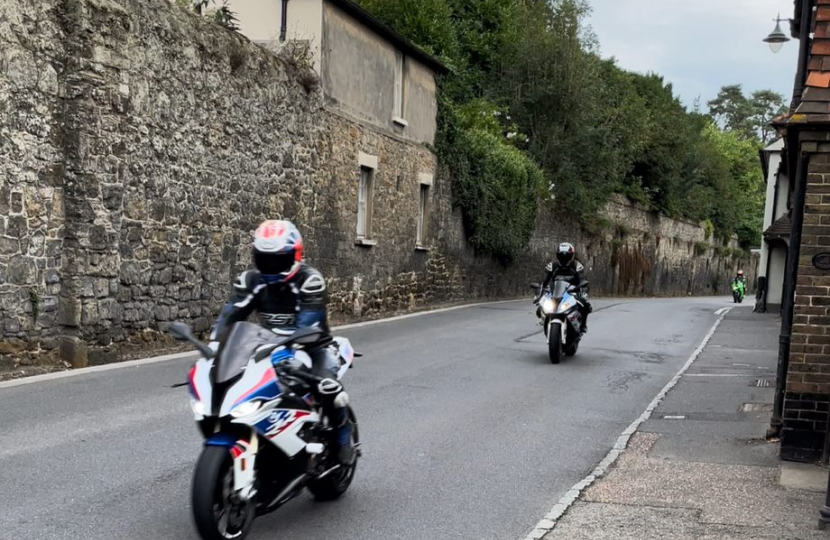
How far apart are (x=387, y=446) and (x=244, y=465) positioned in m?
3.24

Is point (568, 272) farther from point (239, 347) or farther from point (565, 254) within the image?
point (239, 347)

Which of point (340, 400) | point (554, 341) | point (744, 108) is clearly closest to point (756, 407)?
point (554, 341)

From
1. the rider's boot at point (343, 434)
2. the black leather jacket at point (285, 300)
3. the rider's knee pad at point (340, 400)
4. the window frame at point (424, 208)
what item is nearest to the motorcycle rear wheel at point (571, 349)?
the rider's boot at point (343, 434)

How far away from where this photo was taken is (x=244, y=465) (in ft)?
14.9

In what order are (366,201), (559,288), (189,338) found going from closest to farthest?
(189,338) → (559,288) → (366,201)

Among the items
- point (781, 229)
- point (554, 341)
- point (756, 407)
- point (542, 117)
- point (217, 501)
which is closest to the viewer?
point (217, 501)

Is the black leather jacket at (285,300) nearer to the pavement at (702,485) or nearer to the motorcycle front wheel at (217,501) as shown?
the motorcycle front wheel at (217,501)

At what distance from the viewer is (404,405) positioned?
959 centimetres

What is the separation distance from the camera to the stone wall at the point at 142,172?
1098 centimetres

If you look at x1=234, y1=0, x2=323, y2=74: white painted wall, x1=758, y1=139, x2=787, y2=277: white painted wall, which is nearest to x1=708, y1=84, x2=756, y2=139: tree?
x1=758, y1=139, x2=787, y2=277: white painted wall

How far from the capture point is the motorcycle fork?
4516 mm

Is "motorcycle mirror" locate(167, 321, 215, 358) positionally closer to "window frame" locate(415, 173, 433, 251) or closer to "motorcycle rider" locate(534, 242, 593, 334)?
"motorcycle rider" locate(534, 242, 593, 334)

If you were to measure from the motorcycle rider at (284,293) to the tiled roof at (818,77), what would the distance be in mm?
4441

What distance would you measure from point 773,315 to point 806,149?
23.7 m
